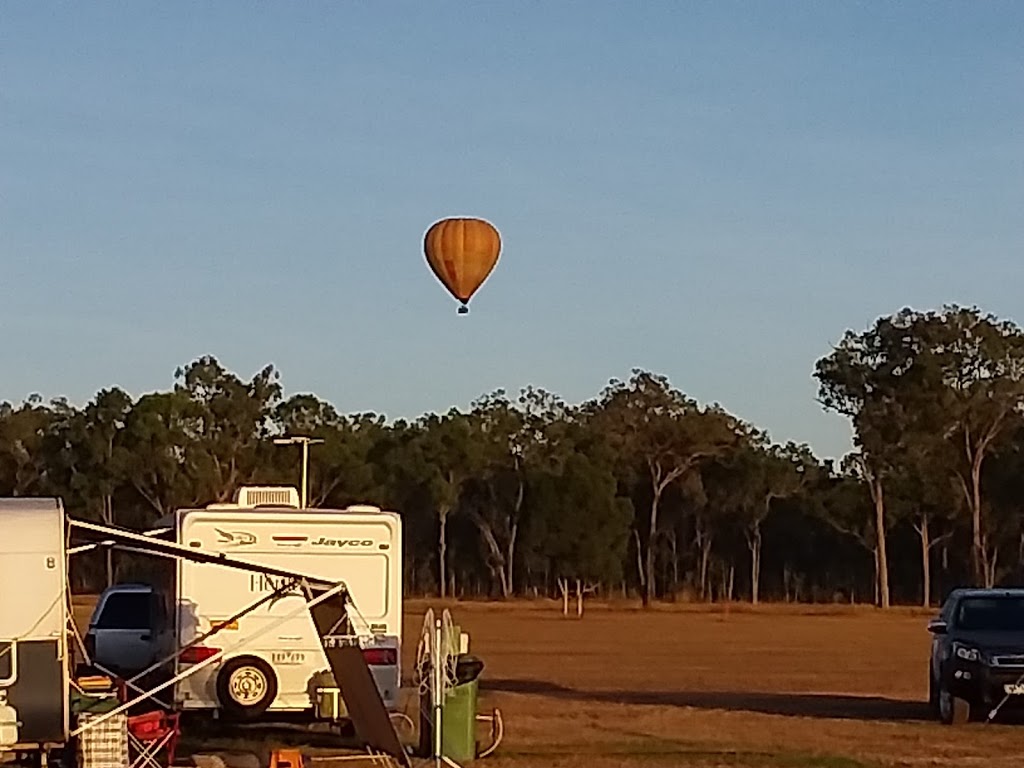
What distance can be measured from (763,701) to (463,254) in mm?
8224

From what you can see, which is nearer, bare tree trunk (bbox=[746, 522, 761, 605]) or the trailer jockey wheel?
the trailer jockey wheel

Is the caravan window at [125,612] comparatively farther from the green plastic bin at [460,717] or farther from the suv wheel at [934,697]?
the suv wheel at [934,697]

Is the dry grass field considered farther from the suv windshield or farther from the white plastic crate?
the white plastic crate

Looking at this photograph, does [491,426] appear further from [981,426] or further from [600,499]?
[981,426]

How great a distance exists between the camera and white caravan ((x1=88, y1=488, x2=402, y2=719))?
20.0 metres

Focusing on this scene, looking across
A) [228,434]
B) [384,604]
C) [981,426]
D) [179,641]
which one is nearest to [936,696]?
[384,604]

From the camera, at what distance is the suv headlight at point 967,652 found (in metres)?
24.2

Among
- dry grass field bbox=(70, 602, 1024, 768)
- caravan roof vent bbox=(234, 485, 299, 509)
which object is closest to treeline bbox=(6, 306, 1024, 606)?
dry grass field bbox=(70, 602, 1024, 768)

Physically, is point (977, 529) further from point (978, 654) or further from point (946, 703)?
point (978, 654)

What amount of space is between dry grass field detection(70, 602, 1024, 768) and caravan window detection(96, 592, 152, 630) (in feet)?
Result: 16.2

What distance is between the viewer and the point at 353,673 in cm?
1680

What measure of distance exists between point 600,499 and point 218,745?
71.7 m

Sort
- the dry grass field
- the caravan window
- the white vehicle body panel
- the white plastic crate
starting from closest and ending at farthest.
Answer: the white plastic crate
the white vehicle body panel
the dry grass field
the caravan window

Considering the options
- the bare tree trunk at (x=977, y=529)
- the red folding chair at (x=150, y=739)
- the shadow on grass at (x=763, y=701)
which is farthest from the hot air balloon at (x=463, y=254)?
the bare tree trunk at (x=977, y=529)
